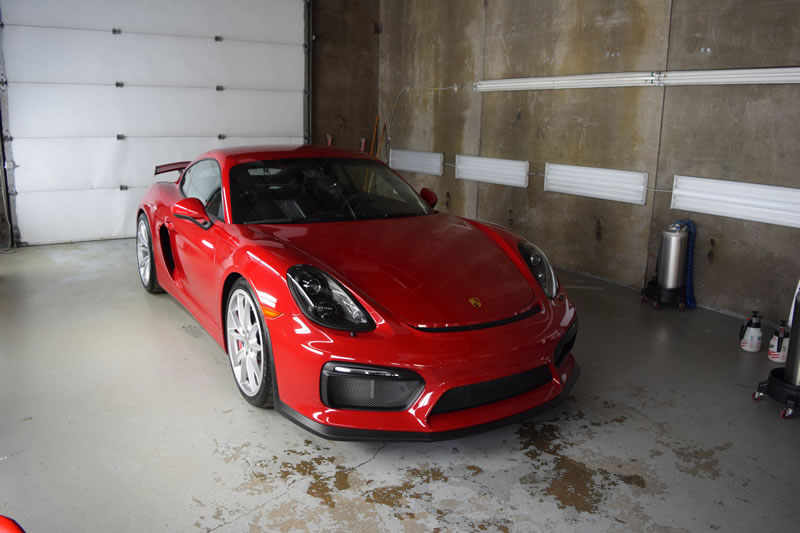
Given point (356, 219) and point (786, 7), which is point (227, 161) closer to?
point (356, 219)

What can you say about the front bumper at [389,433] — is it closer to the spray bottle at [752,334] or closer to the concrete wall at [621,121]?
A: the spray bottle at [752,334]

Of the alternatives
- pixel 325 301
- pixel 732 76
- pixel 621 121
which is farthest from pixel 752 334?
pixel 325 301

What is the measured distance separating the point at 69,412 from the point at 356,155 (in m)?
2.11

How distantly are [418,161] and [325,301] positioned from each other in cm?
572

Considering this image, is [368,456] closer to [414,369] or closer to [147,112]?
[414,369]

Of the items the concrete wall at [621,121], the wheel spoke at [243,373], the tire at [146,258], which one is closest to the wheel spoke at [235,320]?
the wheel spoke at [243,373]

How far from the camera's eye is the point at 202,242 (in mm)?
3350

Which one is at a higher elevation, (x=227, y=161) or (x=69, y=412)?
(x=227, y=161)

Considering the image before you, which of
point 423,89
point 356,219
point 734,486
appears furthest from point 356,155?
point 423,89

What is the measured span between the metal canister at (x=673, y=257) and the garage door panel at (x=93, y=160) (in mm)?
5338

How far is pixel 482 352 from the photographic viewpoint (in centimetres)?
237

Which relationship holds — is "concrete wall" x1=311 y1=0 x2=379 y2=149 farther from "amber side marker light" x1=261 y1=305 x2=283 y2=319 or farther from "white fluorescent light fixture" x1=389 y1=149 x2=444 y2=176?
"amber side marker light" x1=261 y1=305 x2=283 y2=319

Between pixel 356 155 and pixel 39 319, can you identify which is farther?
pixel 39 319

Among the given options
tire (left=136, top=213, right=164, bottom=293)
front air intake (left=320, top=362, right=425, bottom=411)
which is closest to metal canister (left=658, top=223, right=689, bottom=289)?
front air intake (left=320, top=362, right=425, bottom=411)
